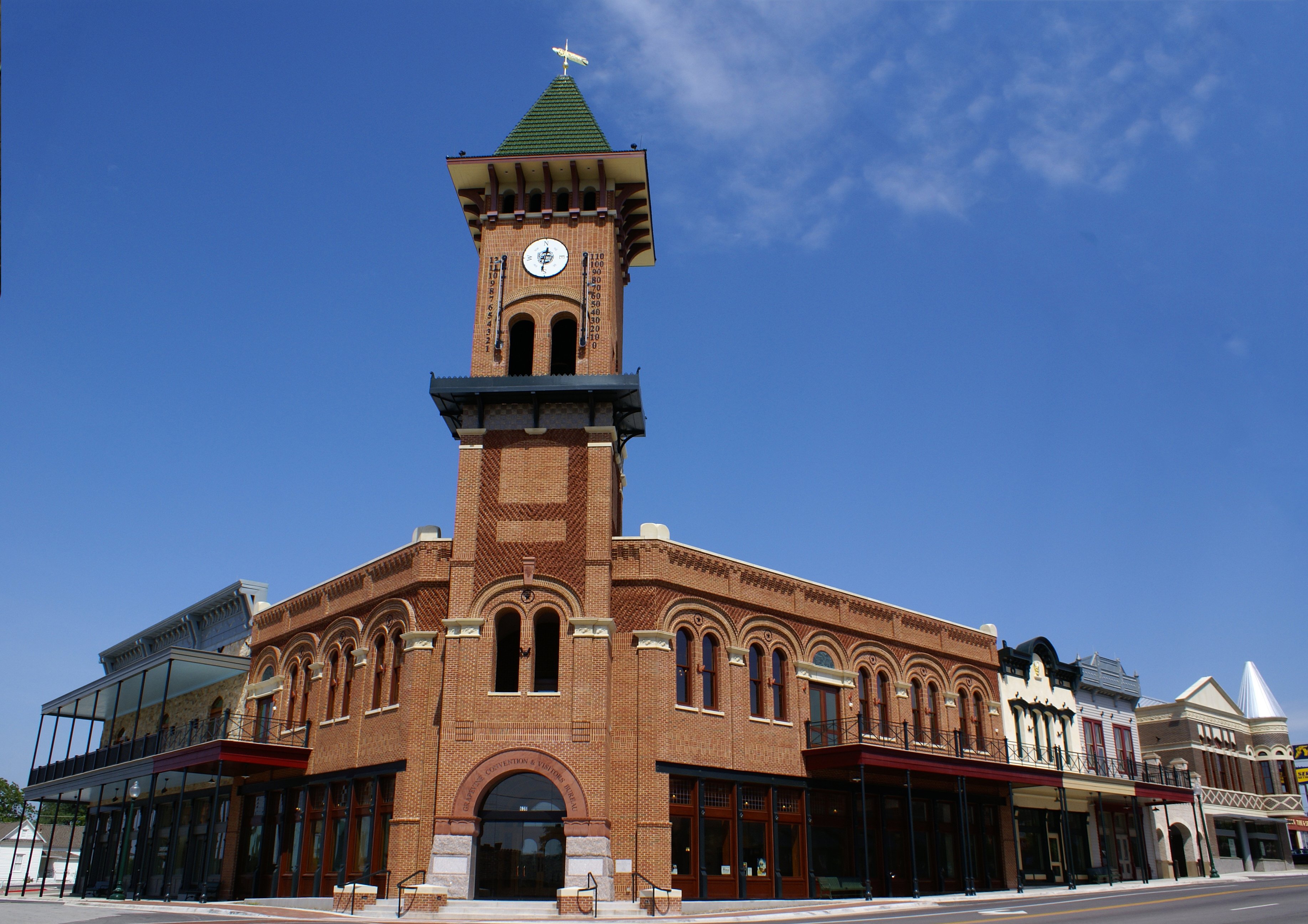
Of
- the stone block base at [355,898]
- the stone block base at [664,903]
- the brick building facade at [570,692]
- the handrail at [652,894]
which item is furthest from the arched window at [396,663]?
the stone block base at [664,903]

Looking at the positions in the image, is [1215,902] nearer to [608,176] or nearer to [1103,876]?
[1103,876]

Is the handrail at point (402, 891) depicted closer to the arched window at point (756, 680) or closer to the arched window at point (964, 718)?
the arched window at point (756, 680)

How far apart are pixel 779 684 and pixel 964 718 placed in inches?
386

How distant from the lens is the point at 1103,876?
1593 inches

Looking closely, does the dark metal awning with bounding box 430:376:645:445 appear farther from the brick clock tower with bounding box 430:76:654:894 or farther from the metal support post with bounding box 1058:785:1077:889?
the metal support post with bounding box 1058:785:1077:889

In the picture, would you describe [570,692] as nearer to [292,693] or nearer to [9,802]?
[292,693]

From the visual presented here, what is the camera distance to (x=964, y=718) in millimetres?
37469

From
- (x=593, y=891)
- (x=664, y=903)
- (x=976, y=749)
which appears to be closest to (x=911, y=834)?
(x=664, y=903)

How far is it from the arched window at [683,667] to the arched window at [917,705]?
988 centimetres

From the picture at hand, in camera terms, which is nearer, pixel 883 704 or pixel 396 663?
pixel 396 663

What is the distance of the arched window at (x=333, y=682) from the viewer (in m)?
31.9

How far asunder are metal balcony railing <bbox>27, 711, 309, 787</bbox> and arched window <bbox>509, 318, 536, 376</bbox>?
13.1 meters

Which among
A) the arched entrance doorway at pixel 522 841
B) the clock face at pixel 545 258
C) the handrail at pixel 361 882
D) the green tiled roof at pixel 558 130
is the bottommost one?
the handrail at pixel 361 882

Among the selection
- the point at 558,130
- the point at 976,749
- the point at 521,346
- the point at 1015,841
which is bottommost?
the point at 1015,841
